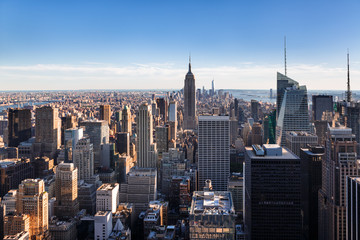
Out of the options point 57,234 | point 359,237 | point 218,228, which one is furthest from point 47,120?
point 359,237

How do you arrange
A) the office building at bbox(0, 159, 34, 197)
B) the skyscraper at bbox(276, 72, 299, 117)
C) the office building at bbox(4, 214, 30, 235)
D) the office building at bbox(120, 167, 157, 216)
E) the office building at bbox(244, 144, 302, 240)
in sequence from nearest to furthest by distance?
1. the office building at bbox(244, 144, 302, 240)
2. the office building at bbox(4, 214, 30, 235)
3. the office building at bbox(120, 167, 157, 216)
4. the office building at bbox(0, 159, 34, 197)
5. the skyscraper at bbox(276, 72, 299, 117)

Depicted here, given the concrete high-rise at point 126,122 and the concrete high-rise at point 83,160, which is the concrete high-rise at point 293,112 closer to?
the concrete high-rise at point 126,122

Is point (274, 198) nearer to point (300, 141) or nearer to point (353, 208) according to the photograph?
point (353, 208)

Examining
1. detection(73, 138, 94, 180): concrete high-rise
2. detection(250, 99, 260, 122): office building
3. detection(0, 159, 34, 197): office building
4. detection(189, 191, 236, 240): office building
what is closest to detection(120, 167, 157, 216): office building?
detection(73, 138, 94, 180): concrete high-rise

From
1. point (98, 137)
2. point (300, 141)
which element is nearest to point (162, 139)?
point (98, 137)

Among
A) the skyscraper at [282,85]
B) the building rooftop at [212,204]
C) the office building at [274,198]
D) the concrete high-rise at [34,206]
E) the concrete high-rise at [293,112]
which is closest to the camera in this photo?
the building rooftop at [212,204]

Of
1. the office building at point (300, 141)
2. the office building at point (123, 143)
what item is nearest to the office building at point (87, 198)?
the office building at point (123, 143)

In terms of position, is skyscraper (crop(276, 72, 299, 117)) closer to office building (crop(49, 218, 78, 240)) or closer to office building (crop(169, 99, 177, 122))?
office building (crop(169, 99, 177, 122))
